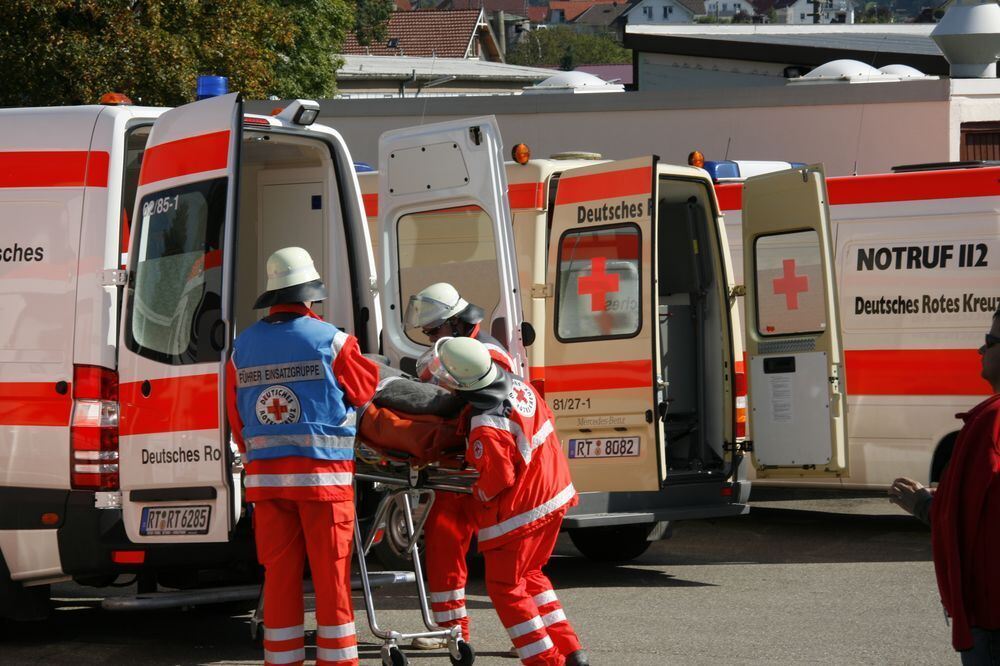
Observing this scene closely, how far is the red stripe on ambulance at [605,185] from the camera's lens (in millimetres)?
8500

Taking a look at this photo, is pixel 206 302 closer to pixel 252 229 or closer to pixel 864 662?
pixel 252 229

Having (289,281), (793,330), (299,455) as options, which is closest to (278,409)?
(299,455)

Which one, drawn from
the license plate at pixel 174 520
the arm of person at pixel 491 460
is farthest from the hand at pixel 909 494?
the license plate at pixel 174 520

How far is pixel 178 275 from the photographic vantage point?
661cm

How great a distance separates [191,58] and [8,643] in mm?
10282

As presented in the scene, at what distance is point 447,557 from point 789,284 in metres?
3.92

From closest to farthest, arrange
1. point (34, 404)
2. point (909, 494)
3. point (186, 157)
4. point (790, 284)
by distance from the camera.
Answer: point (909, 494)
point (186, 157)
point (34, 404)
point (790, 284)

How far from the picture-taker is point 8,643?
7387mm

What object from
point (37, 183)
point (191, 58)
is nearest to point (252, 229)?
point (37, 183)

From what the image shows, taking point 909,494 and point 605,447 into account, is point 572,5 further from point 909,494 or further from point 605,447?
point 909,494

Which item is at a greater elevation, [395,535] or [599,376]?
[599,376]

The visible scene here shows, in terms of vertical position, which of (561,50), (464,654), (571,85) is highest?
(561,50)

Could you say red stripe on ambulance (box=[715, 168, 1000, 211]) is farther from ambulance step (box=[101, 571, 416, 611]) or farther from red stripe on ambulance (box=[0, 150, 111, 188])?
red stripe on ambulance (box=[0, 150, 111, 188])

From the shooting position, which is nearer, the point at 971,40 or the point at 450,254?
the point at 450,254
